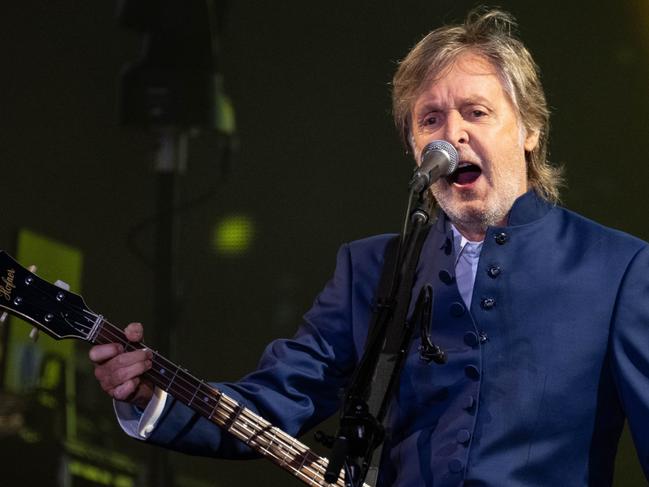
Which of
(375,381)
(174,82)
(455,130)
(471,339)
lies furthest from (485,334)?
(174,82)

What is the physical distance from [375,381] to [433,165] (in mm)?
449

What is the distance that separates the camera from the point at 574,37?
3523 millimetres

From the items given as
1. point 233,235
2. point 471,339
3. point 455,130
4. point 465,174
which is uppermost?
point 455,130

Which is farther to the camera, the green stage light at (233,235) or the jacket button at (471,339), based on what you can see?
the green stage light at (233,235)

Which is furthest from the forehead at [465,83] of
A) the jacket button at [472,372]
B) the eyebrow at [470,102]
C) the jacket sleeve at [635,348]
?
the jacket button at [472,372]

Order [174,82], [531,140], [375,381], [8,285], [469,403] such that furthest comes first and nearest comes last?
[174,82]
[531,140]
[8,285]
[469,403]
[375,381]

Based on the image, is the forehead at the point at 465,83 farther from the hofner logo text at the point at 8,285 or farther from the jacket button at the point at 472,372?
the hofner logo text at the point at 8,285

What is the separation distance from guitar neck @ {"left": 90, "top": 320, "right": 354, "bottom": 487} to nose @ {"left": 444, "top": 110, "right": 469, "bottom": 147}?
796mm

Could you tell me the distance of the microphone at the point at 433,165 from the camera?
2031mm

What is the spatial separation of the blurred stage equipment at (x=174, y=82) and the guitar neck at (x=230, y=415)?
1.48 meters

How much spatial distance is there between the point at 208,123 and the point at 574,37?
1.36 meters

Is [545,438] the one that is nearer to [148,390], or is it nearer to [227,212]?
[148,390]

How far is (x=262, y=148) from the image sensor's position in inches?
151

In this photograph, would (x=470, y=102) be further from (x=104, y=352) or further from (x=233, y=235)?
(x=233, y=235)
